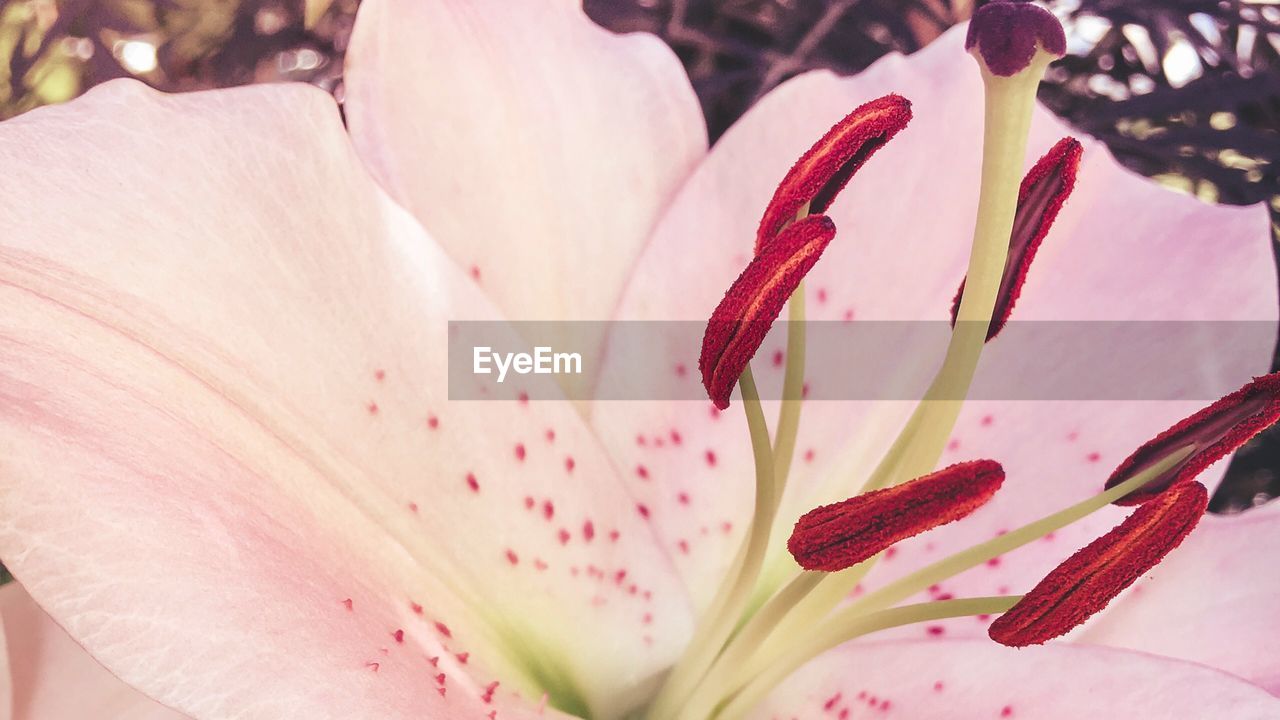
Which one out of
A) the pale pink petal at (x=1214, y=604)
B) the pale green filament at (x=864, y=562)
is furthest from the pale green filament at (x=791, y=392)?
the pale pink petal at (x=1214, y=604)

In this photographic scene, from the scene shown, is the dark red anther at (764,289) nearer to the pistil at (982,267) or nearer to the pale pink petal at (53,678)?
the pistil at (982,267)

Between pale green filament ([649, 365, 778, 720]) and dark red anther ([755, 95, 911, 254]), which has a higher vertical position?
dark red anther ([755, 95, 911, 254])

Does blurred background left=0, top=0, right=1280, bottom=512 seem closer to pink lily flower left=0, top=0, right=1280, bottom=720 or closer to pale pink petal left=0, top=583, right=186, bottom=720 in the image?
pink lily flower left=0, top=0, right=1280, bottom=720

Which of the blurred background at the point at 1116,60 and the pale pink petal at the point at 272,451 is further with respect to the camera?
the blurred background at the point at 1116,60

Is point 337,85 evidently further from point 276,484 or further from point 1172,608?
point 1172,608

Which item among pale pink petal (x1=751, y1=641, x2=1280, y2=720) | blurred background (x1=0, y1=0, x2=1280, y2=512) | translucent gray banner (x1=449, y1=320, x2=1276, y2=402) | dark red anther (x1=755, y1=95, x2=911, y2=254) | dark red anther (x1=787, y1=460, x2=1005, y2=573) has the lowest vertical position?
pale pink petal (x1=751, y1=641, x2=1280, y2=720)

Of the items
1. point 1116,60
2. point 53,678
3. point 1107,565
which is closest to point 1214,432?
point 1107,565

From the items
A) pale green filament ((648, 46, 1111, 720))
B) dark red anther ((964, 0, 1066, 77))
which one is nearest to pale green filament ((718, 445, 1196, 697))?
pale green filament ((648, 46, 1111, 720))
